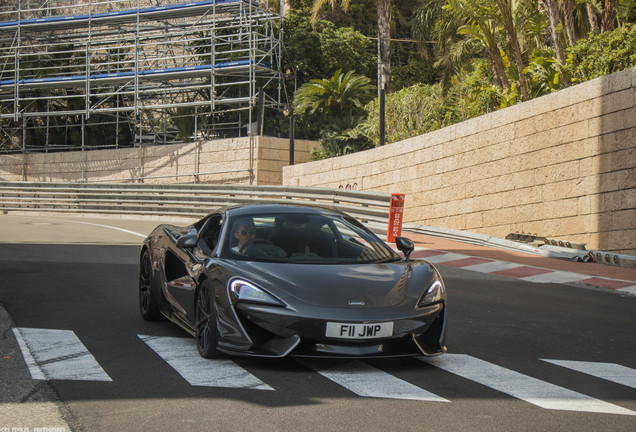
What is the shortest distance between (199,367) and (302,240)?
1.47 m

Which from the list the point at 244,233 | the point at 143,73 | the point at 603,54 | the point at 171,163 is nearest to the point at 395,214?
the point at 603,54

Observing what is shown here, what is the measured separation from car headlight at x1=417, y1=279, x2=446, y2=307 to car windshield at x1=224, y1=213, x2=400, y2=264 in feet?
2.20

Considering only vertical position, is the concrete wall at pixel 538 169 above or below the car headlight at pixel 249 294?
above

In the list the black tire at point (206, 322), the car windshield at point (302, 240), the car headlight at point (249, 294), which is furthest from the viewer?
the car windshield at point (302, 240)

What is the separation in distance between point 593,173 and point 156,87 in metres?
26.9

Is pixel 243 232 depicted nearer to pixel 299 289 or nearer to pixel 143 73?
pixel 299 289

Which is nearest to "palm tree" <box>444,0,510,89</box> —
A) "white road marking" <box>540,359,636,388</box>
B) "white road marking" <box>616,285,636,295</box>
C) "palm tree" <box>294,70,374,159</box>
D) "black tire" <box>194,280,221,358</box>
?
"palm tree" <box>294,70,374,159</box>

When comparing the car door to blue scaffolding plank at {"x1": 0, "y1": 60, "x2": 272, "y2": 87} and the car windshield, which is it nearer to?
the car windshield

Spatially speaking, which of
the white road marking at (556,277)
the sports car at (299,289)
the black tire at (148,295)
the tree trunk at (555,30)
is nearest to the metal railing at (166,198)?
the tree trunk at (555,30)

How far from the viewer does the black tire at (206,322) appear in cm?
598

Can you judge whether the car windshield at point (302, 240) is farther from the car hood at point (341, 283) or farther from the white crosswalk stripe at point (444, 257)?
the white crosswalk stripe at point (444, 257)

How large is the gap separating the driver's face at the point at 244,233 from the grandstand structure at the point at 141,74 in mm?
25007

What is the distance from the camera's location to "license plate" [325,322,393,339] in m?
5.57

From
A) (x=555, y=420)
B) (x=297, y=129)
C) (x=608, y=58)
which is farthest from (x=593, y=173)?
(x=297, y=129)
